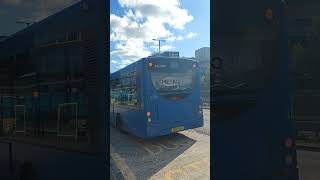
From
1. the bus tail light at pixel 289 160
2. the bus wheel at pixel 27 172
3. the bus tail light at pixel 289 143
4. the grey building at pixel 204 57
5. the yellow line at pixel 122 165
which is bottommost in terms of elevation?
the bus wheel at pixel 27 172

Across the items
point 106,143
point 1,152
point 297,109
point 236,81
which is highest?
point 236,81

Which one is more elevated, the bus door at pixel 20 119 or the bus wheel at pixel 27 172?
the bus door at pixel 20 119

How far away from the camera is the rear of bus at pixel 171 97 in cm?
231

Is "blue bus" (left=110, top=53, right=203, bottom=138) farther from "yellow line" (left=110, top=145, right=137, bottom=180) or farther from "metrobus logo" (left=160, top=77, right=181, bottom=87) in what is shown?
"yellow line" (left=110, top=145, right=137, bottom=180)

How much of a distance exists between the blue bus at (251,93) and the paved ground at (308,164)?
0.03 m

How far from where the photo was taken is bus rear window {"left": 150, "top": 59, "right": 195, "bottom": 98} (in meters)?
2.35

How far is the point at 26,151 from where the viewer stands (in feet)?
12.5

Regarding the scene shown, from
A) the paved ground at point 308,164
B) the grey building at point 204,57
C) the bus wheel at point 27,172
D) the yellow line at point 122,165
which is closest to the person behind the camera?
the paved ground at point 308,164

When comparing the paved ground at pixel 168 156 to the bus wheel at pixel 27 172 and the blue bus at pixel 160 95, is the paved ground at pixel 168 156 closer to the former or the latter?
the blue bus at pixel 160 95

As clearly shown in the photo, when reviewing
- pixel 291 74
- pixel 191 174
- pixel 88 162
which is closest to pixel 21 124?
pixel 88 162

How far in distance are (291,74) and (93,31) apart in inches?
54.1

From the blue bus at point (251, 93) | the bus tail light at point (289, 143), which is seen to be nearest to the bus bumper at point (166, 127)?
the blue bus at point (251, 93)

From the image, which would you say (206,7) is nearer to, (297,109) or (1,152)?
(297,109)

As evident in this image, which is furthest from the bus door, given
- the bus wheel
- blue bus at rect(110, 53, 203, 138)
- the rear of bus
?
the rear of bus
